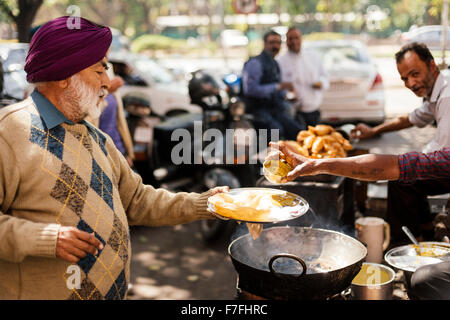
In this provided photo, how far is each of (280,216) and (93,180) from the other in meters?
0.99

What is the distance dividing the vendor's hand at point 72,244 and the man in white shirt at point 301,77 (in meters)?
6.65

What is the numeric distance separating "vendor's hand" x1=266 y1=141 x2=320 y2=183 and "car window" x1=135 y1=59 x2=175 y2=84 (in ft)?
29.3

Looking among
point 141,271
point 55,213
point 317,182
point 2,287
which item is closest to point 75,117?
point 55,213

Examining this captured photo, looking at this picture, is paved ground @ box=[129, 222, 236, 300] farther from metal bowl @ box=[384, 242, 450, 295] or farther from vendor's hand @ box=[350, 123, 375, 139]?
vendor's hand @ box=[350, 123, 375, 139]

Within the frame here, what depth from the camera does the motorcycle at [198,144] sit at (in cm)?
602

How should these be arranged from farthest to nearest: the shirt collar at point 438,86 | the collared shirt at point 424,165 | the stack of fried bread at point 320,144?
1. the stack of fried bread at point 320,144
2. the shirt collar at point 438,86
3. the collared shirt at point 424,165

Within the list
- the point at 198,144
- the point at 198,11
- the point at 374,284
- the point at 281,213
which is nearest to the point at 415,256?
the point at 374,284

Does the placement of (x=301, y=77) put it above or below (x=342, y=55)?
below

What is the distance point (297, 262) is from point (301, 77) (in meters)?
5.51

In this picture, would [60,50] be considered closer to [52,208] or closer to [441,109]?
[52,208]

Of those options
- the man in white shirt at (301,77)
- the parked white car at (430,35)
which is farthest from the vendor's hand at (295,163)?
the man in white shirt at (301,77)

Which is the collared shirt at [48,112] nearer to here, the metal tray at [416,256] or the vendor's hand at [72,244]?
the vendor's hand at [72,244]

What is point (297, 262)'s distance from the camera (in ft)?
11.0
